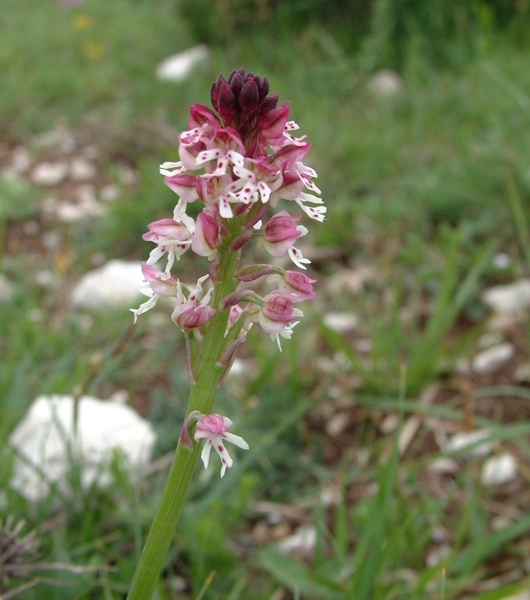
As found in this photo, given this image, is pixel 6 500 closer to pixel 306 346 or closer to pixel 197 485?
pixel 197 485

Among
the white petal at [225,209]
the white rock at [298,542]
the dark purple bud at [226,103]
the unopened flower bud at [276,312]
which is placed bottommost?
the white rock at [298,542]

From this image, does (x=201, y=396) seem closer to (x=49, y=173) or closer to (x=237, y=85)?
(x=237, y=85)

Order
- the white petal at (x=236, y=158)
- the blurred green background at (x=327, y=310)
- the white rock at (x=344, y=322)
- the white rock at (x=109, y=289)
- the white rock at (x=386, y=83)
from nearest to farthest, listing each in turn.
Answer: the white petal at (x=236, y=158), the blurred green background at (x=327, y=310), the white rock at (x=344, y=322), the white rock at (x=109, y=289), the white rock at (x=386, y=83)

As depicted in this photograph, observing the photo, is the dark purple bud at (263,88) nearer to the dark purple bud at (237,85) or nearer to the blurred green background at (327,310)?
the dark purple bud at (237,85)

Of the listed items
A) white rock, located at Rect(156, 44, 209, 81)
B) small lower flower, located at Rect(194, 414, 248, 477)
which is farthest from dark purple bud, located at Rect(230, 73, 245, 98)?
white rock, located at Rect(156, 44, 209, 81)

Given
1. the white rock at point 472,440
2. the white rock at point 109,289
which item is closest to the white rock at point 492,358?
the white rock at point 472,440

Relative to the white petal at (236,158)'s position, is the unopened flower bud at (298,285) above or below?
below

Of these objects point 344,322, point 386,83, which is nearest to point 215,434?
point 344,322
